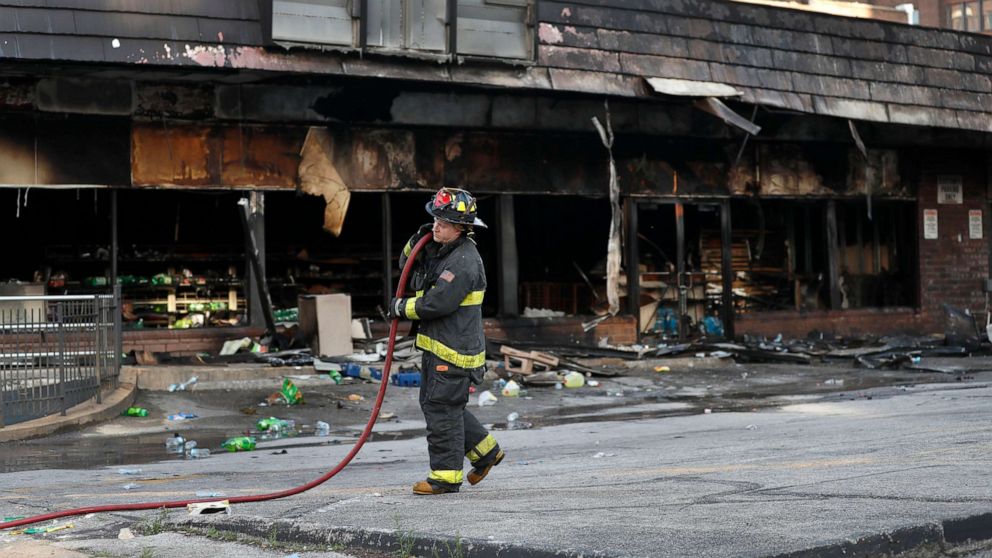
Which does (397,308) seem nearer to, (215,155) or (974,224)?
(215,155)

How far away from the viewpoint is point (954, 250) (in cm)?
2347

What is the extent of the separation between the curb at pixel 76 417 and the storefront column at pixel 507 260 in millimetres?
7031

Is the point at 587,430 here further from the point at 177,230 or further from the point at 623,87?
the point at 177,230

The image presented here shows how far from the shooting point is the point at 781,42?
63.8 feet

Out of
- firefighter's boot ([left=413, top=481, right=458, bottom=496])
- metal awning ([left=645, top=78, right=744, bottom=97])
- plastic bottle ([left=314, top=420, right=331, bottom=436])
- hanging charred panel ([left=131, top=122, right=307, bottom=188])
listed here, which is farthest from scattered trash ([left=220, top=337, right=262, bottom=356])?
firefighter's boot ([left=413, top=481, right=458, bottom=496])

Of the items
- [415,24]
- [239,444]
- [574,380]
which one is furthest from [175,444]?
[415,24]

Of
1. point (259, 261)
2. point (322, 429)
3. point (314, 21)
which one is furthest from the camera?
point (259, 261)

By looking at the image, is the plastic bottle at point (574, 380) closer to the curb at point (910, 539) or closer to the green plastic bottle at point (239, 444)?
the green plastic bottle at point (239, 444)

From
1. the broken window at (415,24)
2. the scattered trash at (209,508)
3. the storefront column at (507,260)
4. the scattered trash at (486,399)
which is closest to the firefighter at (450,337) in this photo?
the scattered trash at (209,508)

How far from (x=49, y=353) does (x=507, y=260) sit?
8959 mm

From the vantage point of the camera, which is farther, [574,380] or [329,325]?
[329,325]

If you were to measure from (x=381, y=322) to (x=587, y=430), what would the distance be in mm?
7754

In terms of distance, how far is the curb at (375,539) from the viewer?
195 inches

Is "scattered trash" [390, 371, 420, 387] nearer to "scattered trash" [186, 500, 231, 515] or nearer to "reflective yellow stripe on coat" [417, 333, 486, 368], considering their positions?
"reflective yellow stripe on coat" [417, 333, 486, 368]
